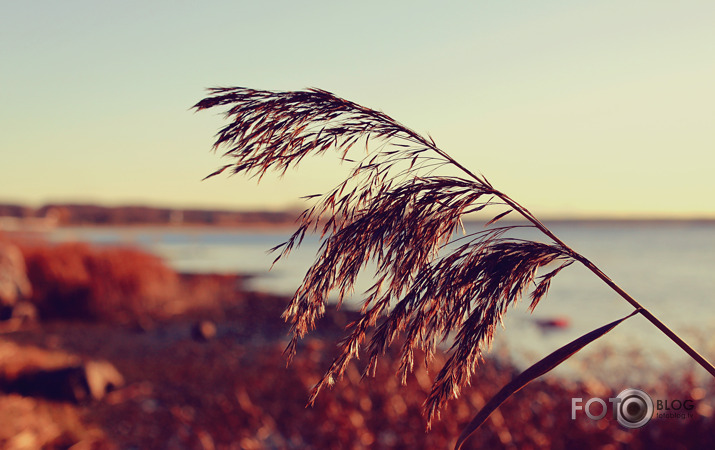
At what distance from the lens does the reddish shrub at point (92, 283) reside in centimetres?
1524

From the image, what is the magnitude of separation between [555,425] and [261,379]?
443cm

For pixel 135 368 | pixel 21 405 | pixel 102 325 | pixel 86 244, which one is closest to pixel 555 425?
pixel 21 405

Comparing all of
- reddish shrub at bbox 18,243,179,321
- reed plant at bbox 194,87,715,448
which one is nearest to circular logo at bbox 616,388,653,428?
reed plant at bbox 194,87,715,448

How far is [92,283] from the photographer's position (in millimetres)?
15664

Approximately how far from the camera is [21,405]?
624 centimetres

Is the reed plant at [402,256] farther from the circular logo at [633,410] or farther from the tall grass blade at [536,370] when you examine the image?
the circular logo at [633,410]

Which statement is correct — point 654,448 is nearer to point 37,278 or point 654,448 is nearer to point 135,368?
point 135,368

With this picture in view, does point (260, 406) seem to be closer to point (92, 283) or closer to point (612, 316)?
point (92, 283)

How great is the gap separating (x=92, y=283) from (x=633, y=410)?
1394 centimetres

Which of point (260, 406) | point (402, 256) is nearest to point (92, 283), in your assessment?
point (260, 406)

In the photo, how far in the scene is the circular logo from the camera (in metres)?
5.02

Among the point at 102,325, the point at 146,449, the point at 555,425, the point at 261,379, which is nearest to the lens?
the point at 555,425

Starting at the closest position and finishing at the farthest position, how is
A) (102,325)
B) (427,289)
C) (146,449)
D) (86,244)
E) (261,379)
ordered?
1. (427,289)
2. (146,449)
3. (261,379)
4. (102,325)
5. (86,244)

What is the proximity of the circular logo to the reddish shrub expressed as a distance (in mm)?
12945
